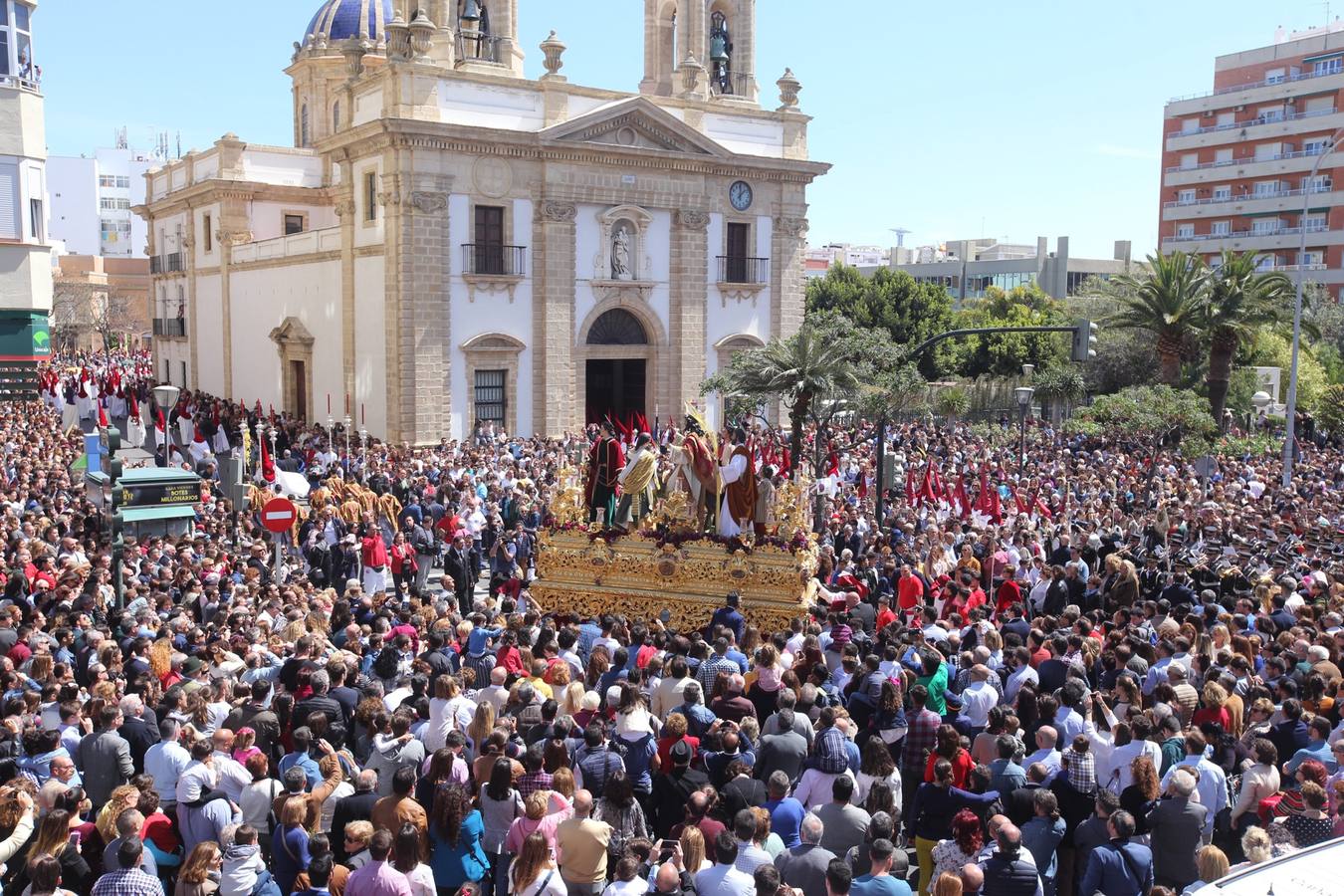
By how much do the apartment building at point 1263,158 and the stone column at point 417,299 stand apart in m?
46.0

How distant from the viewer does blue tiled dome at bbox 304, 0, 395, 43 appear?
4550 cm

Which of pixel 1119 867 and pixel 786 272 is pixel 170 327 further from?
pixel 1119 867

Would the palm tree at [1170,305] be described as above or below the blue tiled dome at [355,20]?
below

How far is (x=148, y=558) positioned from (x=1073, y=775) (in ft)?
41.0

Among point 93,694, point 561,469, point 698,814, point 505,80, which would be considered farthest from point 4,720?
point 505,80

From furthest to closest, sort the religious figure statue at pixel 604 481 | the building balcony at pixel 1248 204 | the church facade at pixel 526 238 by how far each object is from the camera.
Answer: the building balcony at pixel 1248 204, the church facade at pixel 526 238, the religious figure statue at pixel 604 481

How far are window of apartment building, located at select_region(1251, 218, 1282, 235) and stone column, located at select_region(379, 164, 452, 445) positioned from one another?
1984 inches

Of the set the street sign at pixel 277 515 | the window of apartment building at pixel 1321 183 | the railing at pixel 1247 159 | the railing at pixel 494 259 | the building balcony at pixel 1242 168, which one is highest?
the railing at pixel 1247 159

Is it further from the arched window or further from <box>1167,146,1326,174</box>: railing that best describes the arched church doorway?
<box>1167,146,1326,174</box>: railing

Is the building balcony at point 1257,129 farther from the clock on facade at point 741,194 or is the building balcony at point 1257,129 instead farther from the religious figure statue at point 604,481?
the religious figure statue at point 604,481

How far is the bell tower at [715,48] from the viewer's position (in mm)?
38312

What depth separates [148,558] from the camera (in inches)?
630

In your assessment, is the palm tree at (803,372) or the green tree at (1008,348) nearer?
the palm tree at (803,372)

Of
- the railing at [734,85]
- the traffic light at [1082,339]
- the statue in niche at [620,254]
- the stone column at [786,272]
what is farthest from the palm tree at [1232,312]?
the traffic light at [1082,339]
